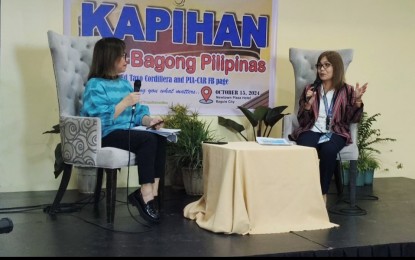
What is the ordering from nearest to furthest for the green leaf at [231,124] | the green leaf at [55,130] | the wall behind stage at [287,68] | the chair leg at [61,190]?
the chair leg at [61,190], the green leaf at [55,130], the wall behind stage at [287,68], the green leaf at [231,124]

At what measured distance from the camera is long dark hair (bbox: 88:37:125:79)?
2938 mm

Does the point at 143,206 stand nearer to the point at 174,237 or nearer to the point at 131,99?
the point at 174,237

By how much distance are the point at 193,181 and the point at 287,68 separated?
143 centimetres

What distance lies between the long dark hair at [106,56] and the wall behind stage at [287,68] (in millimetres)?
983

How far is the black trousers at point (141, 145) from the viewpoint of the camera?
281 centimetres

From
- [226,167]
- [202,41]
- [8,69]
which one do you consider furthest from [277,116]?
[8,69]

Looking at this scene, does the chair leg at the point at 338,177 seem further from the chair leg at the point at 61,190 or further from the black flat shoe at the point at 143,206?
the chair leg at the point at 61,190

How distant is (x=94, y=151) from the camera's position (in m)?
2.81

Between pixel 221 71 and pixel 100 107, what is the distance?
1.61 m

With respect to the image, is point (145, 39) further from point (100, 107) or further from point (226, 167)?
point (226, 167)

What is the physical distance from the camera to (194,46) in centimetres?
415

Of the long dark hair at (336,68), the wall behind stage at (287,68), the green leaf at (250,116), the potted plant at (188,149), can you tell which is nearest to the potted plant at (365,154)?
the wall behind stage at (287,68)

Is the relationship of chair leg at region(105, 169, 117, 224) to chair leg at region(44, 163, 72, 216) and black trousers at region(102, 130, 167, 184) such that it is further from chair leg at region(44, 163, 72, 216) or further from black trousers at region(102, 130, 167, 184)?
chair leg at region(44, 163, 72, 216)

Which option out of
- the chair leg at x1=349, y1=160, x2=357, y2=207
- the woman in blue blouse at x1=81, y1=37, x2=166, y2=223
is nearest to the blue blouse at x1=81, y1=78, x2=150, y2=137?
the woman in blue blouse at x1=81, y1=37, x2=166, y2=223
